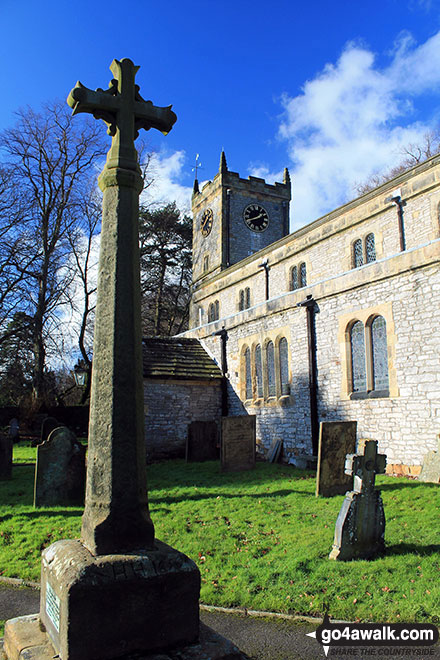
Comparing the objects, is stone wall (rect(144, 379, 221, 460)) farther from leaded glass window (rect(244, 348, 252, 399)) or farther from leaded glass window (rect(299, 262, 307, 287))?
leaded glass window (rect(299, 262, 307, 287))

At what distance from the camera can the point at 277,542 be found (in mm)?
6324

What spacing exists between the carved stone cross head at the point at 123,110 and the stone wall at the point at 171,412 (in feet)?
40.2

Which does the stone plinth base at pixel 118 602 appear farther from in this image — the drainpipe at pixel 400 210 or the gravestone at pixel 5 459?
the drainpipe at pixel 400 210

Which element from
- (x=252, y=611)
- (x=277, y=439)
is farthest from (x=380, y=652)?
(x=277, y=439)

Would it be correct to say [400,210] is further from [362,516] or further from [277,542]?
[277,542]

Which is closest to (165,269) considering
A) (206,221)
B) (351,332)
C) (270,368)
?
(206,221)

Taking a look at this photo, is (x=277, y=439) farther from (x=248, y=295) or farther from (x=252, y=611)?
(x=248, y=295)

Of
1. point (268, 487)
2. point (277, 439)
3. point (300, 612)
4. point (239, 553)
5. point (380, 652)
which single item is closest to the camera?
point (380, 652)

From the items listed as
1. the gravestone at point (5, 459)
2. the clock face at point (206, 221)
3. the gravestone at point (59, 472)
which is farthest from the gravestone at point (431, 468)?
the clock face at point (206, 221)

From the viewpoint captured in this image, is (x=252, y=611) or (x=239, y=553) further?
(x=239, y=553)

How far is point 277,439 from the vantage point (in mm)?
14062

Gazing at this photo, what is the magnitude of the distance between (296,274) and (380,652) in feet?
63.7

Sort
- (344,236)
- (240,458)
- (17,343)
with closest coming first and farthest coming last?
(240,458)
(344,236)
(17,343)

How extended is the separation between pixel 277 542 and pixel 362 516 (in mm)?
1244
